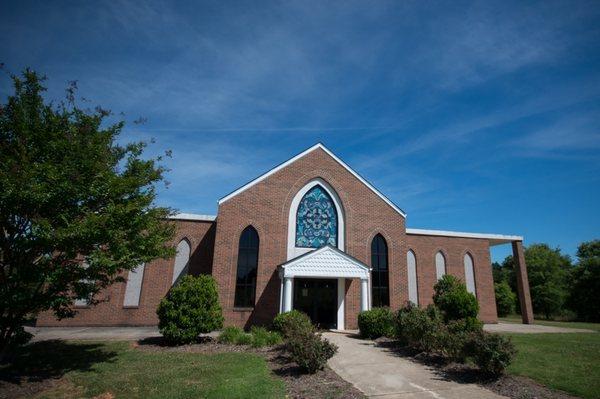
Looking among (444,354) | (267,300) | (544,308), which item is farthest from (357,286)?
(544,308)

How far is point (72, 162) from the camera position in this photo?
8828 millimetres

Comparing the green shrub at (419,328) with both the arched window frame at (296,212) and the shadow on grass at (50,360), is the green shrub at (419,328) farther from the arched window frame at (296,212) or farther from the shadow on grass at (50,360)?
the shadow on grass at (50,360)

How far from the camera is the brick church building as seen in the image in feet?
58.9

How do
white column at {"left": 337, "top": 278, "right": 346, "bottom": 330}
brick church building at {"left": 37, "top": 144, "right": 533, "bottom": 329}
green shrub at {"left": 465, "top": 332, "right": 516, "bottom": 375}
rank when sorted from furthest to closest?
white column at {"left": 337, "top": 278, "right": 346, "bottom": 330}, brick church building at {"left": 37, "top": 144, "right": 533, "bottom": 329}, green shrub at {"left": 465, "top": 332, "right": 516, "bottom": 375}

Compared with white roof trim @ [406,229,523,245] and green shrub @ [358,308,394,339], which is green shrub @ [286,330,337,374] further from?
white roof trim @ [406,229,523,245]

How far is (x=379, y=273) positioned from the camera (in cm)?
2027

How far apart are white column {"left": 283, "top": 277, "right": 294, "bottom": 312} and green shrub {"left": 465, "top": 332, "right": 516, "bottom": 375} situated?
971 cm

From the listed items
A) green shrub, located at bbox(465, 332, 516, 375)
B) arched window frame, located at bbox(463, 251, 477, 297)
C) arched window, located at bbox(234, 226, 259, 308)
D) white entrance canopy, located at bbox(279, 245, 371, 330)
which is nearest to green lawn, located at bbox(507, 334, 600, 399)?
green shrub, located at bbox(465, 332, 516, 375)

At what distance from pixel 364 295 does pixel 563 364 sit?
30.0 feet

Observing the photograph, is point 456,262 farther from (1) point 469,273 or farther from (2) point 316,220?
(2) point 316,220

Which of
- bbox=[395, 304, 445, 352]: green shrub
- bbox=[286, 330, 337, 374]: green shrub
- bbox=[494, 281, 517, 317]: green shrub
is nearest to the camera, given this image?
bbox=[286, 330, 337, 374]: green shrub

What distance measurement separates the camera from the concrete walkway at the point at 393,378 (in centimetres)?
727

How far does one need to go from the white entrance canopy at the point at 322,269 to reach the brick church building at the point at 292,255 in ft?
0.17

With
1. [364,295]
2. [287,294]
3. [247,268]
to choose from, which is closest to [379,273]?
[364,295]
